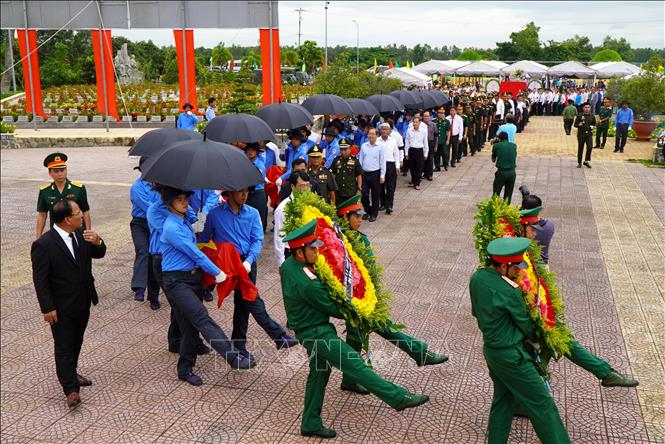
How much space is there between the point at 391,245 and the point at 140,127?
60.0 feet

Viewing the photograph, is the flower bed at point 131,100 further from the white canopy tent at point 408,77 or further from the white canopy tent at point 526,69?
the white canopy tent at point 526,69

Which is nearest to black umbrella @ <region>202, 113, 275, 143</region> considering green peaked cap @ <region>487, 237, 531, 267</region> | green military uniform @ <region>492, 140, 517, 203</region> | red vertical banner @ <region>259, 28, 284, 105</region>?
green military uniform @ <region>492, 140, 517, 203</region>

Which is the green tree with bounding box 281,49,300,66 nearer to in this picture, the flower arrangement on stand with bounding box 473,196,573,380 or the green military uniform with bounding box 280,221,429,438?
the flower arrangement on stand with bounding box 473,196,573,380

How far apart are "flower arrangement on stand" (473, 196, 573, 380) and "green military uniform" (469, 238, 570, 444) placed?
162 mm

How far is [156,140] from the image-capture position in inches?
276

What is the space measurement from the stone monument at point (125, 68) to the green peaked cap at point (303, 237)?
40894mm

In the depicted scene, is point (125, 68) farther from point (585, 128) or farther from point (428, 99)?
point (585, 128)

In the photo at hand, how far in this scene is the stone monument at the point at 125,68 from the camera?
42.5 meters

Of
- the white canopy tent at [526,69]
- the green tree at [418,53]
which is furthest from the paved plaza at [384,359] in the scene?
the green tree at [418,53]

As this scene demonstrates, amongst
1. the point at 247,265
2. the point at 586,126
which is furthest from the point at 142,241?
the point at 586,126

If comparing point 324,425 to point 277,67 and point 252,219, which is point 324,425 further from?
point 277,67

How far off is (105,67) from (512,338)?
75.8 ft

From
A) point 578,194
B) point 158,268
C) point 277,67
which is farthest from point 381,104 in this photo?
point 158,268

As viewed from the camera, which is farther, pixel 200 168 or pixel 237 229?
pixel 237 229
